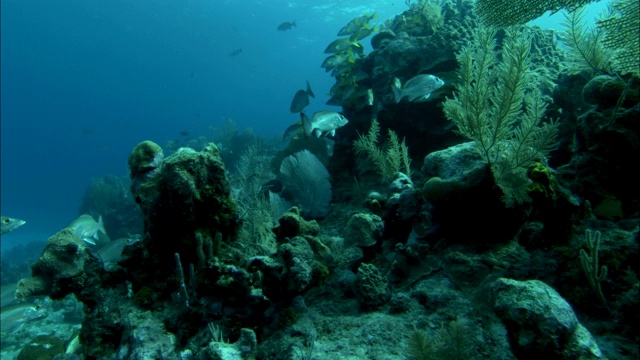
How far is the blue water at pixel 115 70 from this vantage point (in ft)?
147

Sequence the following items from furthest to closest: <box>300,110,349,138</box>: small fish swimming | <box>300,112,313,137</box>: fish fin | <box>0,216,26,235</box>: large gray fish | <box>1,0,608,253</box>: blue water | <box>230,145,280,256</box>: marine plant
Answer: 1. <box>1,0,608,253</box>: blue water
2. <box>0,216,26,235</box>: large gray fish
3. <box>300,110,349,138</box>: small fish swimming
4. <box>300,112,313,137</box>: fish fin
5. <box>230,145,280,256</box>: marine plant

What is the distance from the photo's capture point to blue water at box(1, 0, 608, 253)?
44.7m

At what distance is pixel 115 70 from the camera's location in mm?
73438

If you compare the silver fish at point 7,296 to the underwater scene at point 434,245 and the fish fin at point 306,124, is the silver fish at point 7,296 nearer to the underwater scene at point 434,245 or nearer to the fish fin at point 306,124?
the underwater scene at point 434,245

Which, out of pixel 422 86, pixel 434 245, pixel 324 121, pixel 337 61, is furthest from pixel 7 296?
pixel 422 86

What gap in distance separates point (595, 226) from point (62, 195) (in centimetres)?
6422

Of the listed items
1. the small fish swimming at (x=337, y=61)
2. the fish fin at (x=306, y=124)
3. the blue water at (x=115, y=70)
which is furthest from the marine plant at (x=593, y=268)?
the blue water at (x=115, y=70)

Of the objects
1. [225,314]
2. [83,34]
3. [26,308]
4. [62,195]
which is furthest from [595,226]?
[83,34]

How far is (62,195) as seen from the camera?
169 ft

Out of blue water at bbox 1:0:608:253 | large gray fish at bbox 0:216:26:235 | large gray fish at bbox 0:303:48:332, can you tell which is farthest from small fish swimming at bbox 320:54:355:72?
blue water at bbox 1:0:608:253

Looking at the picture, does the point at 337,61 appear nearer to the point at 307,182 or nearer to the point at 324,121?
the point at 324,121

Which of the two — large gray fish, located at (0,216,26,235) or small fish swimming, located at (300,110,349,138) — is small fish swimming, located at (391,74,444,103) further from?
large gray fish, located at (0,216,26,235)

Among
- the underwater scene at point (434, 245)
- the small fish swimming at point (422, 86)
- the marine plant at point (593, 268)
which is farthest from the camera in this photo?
the small fish swimming at point (422, 86)

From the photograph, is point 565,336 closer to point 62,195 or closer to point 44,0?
point 44,0
